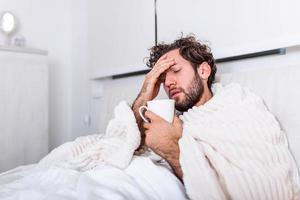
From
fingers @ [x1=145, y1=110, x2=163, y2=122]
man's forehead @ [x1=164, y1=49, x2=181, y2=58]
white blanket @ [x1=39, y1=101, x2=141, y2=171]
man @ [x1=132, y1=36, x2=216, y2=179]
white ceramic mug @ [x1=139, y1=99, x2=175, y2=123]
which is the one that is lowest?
white blanket @ [x1=39, y1=101, x2=141, y2=171]

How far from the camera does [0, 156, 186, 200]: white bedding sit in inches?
33.6

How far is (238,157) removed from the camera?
96 centimetres

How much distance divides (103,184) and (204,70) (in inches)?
27.4

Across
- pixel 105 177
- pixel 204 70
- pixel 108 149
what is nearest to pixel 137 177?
pixel 105 177

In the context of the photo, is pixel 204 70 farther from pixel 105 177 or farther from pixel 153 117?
pixel 105 177

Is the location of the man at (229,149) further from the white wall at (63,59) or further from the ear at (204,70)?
the white wall at (63,59)

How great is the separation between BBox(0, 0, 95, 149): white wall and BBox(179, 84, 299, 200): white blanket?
1596mm

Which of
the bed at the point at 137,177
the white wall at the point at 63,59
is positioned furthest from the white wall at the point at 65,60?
the bed at the point at 137,177

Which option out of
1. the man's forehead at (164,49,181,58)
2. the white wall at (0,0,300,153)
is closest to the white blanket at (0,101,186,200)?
the man's forehead at (164,49,181,58)

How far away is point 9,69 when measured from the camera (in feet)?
6.53

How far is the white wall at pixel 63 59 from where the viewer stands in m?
2.45

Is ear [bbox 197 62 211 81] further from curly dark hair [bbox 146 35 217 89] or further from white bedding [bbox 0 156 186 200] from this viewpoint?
white bedding [bbox 0 156 186 200]

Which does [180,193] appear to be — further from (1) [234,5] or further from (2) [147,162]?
(1) [234,5]

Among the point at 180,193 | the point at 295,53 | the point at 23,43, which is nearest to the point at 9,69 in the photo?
the point at 23,43
